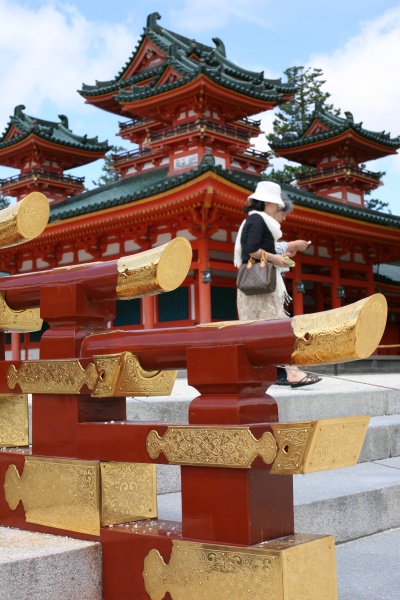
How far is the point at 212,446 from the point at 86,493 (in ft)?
1.56

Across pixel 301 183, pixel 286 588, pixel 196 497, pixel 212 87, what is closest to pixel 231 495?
pixel 196 497

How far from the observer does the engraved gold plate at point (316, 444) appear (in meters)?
1.48

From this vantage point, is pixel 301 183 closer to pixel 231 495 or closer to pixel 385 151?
pixel 385 151

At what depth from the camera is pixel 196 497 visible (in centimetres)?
168

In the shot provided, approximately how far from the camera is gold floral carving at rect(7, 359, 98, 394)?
195 cm

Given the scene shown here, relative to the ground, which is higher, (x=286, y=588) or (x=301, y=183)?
(x=301, y=183)

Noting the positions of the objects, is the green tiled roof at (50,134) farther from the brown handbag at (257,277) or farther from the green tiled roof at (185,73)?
the brown handbag at (257,277)

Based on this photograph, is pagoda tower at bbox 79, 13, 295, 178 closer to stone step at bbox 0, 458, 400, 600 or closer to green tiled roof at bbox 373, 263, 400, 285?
green tiled roof at bbox 373, 263, 400, 285

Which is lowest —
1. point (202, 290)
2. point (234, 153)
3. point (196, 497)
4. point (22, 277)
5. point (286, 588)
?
point (286, 588)

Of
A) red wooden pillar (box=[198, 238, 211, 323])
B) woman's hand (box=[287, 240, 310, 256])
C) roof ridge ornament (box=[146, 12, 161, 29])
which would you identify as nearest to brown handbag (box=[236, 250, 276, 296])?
woman's hand (box=[287, 240, 310, 256])

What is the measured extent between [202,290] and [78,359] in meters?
10.8

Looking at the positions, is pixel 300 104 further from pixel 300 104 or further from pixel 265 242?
pixel 265 242

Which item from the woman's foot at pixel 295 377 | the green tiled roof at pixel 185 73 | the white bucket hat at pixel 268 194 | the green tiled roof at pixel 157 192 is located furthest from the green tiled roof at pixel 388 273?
the white bucket hat at pixel 268 194

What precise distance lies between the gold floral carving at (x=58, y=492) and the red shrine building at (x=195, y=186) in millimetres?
9599
